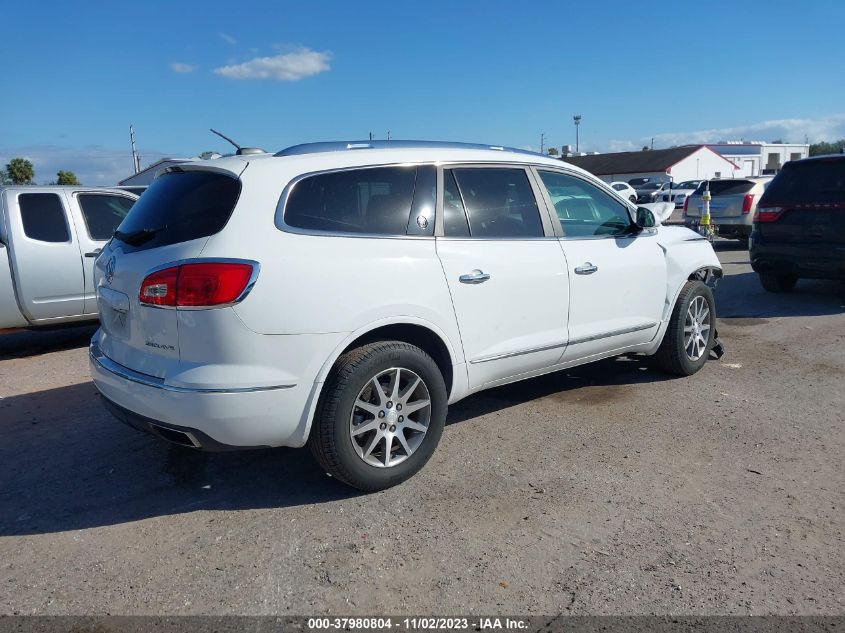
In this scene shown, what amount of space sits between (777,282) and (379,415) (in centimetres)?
804

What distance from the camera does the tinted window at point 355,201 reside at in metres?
3.60

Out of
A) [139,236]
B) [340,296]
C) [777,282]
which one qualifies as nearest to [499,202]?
[340,296]

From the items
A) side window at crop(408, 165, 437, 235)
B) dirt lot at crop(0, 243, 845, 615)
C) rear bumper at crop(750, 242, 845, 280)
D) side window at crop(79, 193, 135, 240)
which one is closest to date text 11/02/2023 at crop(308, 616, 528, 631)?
dirt lot at crop(0, 243, 845, 615)

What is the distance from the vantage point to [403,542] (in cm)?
333

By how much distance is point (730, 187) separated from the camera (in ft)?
55.4

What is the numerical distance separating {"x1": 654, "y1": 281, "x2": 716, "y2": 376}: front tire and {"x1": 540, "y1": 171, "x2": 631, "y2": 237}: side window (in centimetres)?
91

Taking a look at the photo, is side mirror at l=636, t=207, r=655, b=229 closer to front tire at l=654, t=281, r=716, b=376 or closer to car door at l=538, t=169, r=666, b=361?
car door at l=538, t=169, r=666, b=361

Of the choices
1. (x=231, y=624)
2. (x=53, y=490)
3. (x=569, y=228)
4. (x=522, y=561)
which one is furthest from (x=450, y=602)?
(x=569, y=228)

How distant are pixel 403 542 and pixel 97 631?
133 centimetres

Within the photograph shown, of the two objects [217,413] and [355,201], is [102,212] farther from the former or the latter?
[217,413]

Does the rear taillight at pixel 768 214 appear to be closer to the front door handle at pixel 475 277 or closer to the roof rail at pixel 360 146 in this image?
the roof rail at pixel 360 146

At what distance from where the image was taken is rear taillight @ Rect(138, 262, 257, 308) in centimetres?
325

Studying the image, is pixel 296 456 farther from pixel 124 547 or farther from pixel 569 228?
pixel 569 228

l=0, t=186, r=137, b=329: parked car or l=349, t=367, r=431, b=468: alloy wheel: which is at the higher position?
l=0, t=186, r=137, b=329: parked car
